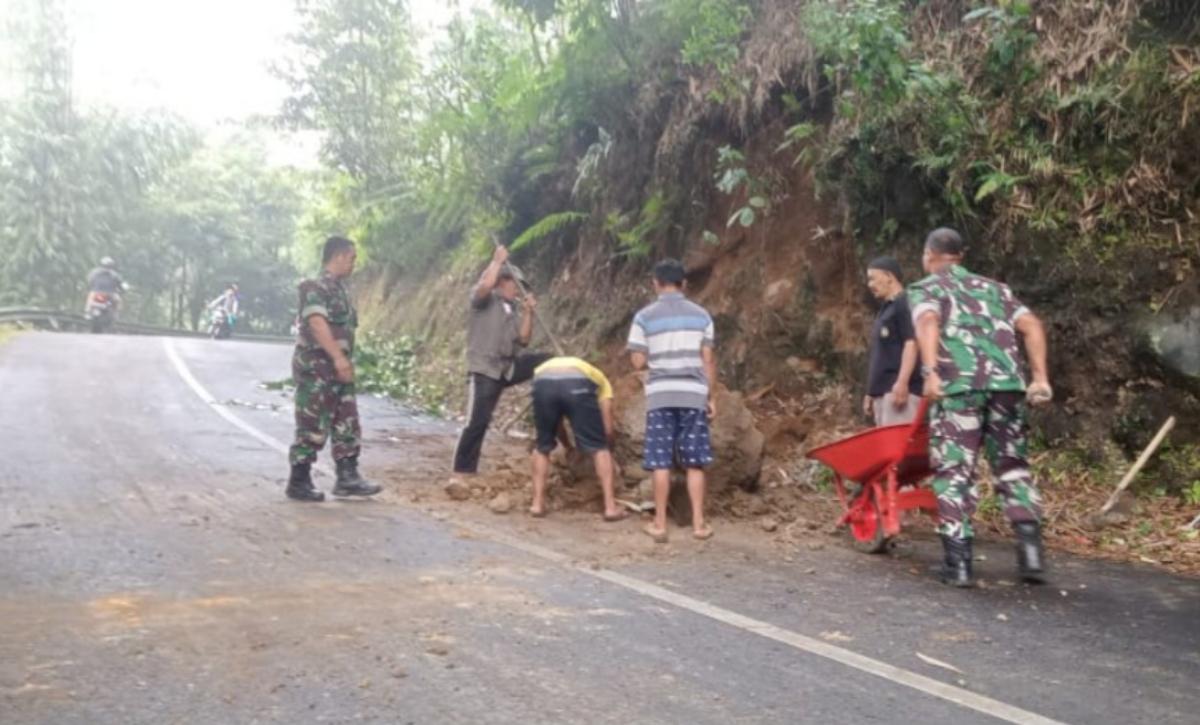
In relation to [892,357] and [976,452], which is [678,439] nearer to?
[892,357]

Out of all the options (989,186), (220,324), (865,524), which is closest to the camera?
(865,524)

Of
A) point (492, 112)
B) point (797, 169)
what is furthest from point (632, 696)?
point (492, 112)

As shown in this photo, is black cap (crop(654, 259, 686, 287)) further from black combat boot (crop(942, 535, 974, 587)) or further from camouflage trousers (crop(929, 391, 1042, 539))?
black combat boot (crop(942, 535, 974, 587))

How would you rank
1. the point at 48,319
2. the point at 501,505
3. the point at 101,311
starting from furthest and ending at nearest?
the point at 48,319, the point at 101,311, the point at 501,505

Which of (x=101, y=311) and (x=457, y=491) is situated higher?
(x=101, y=311)

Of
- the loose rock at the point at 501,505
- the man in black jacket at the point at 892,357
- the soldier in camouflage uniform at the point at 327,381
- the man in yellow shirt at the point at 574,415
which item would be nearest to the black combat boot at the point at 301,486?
the soldier in camouflage uniform at the point at 327,381

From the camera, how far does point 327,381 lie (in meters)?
7.69

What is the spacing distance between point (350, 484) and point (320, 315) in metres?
1.24

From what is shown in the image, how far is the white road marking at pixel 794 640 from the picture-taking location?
366 centimetres

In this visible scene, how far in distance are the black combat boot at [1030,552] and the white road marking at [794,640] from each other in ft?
5.49

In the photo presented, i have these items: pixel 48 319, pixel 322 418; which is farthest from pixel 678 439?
pixel 48 319

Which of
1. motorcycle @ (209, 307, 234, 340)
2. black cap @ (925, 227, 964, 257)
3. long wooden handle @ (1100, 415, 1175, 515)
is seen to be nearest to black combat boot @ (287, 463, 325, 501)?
black cap @ (925, 227, 964, 257)

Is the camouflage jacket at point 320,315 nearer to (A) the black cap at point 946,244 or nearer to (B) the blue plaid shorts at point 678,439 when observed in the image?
(B) the blue plaid shorts at point 678,439

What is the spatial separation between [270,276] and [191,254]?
3.50 meters
